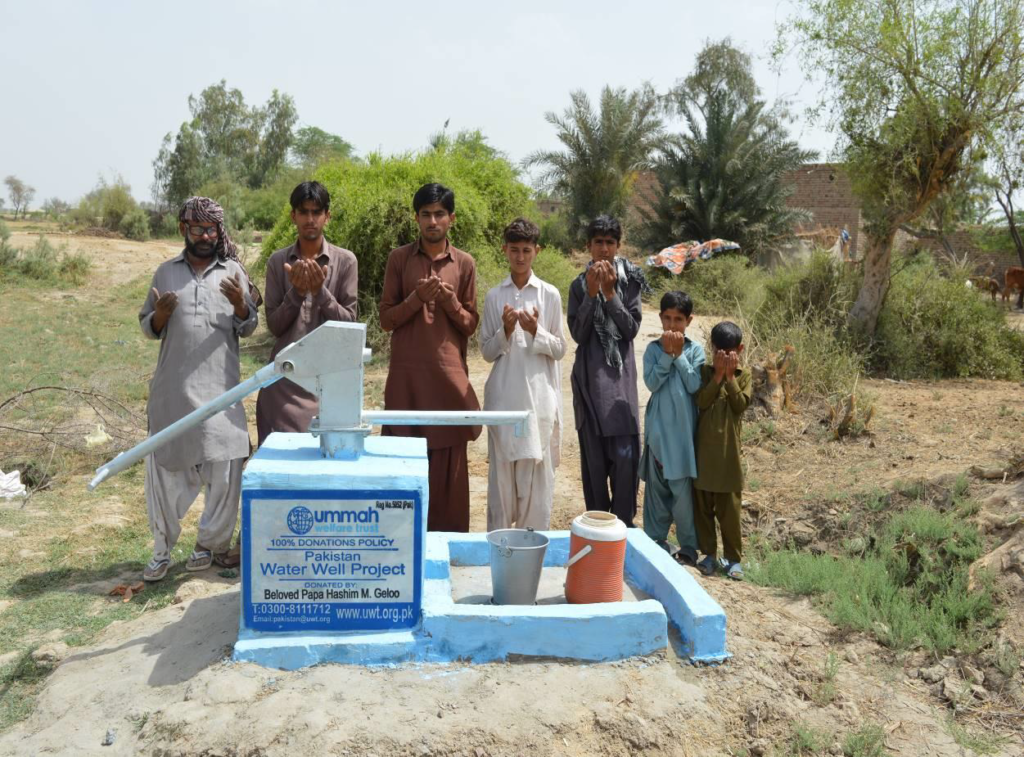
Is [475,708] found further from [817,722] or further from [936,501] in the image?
[936,501]

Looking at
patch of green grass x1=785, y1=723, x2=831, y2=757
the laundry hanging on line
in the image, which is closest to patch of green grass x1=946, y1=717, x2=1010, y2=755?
patch of green grass x1=785, y1=723, x2=831, y2=757

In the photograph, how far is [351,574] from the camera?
9.32ft

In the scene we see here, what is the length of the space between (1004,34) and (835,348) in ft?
13.4

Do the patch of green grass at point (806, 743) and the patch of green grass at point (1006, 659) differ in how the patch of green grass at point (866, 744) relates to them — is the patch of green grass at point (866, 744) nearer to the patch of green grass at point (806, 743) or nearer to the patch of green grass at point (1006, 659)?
the patch of green grass at point (806, 743)

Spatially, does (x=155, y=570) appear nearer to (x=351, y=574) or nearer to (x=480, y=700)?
(x=351, y=574)

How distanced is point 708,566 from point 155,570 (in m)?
2.55

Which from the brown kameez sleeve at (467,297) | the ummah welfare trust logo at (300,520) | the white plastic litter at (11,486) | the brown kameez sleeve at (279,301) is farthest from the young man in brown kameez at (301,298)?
the white plastic litter at (11,486)

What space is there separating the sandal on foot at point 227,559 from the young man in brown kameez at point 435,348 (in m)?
0.91

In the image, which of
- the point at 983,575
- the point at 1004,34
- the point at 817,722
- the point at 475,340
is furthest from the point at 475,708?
the point at 1004,34

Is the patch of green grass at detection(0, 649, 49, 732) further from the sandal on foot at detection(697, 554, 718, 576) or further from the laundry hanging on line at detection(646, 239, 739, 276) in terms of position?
the laundry hanging on line at detection(646, 239, 739, 276)

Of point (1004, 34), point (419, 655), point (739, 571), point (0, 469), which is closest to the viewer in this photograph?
point (419, 655)

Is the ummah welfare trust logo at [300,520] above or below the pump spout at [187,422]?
below

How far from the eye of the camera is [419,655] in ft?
9.27

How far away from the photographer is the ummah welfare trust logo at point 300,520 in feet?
9.14
